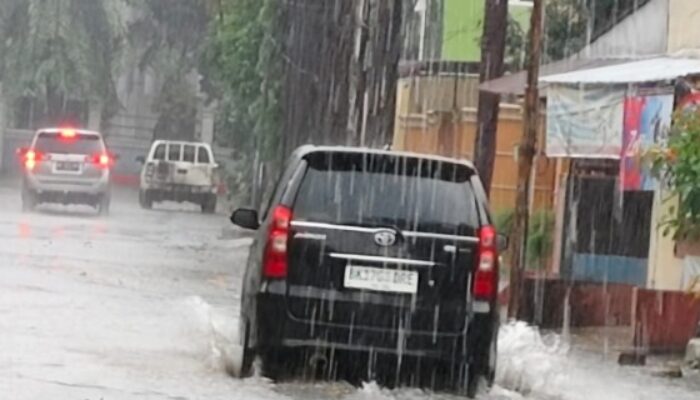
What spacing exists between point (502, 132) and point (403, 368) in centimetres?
2067

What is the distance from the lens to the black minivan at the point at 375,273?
36.9 feet

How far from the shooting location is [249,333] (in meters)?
11.6

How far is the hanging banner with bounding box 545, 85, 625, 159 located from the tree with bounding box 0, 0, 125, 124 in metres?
32.2

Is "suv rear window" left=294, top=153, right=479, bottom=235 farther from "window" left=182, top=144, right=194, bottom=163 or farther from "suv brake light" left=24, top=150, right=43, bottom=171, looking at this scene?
"window" left=182, top=144, right=194, bottom=163

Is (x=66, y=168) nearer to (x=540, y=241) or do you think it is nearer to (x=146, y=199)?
(x=146, y=199)

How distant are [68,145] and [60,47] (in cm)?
1488

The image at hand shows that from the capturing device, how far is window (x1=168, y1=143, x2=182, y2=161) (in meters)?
43.3

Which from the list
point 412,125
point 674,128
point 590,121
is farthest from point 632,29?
point 412,125

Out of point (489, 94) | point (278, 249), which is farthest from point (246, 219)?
point (489, 94)

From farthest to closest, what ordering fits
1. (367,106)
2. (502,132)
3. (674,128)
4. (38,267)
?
(502,132) < (367,106) < (38,267) < (674,128)

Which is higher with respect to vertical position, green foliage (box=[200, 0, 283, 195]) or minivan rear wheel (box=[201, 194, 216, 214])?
green foliage (box=[200, 0, 283, 195])

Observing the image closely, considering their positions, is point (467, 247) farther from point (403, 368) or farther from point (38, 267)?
point (38, 267)

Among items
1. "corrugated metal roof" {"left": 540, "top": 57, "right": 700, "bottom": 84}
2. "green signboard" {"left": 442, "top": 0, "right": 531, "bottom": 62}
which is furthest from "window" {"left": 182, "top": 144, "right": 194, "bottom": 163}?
"corrugated metal roof" {"left": 540, "top": 57, "right": 700, "bottom": 84}

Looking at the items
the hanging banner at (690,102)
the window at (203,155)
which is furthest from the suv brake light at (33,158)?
the hanging banner at (690,102)
